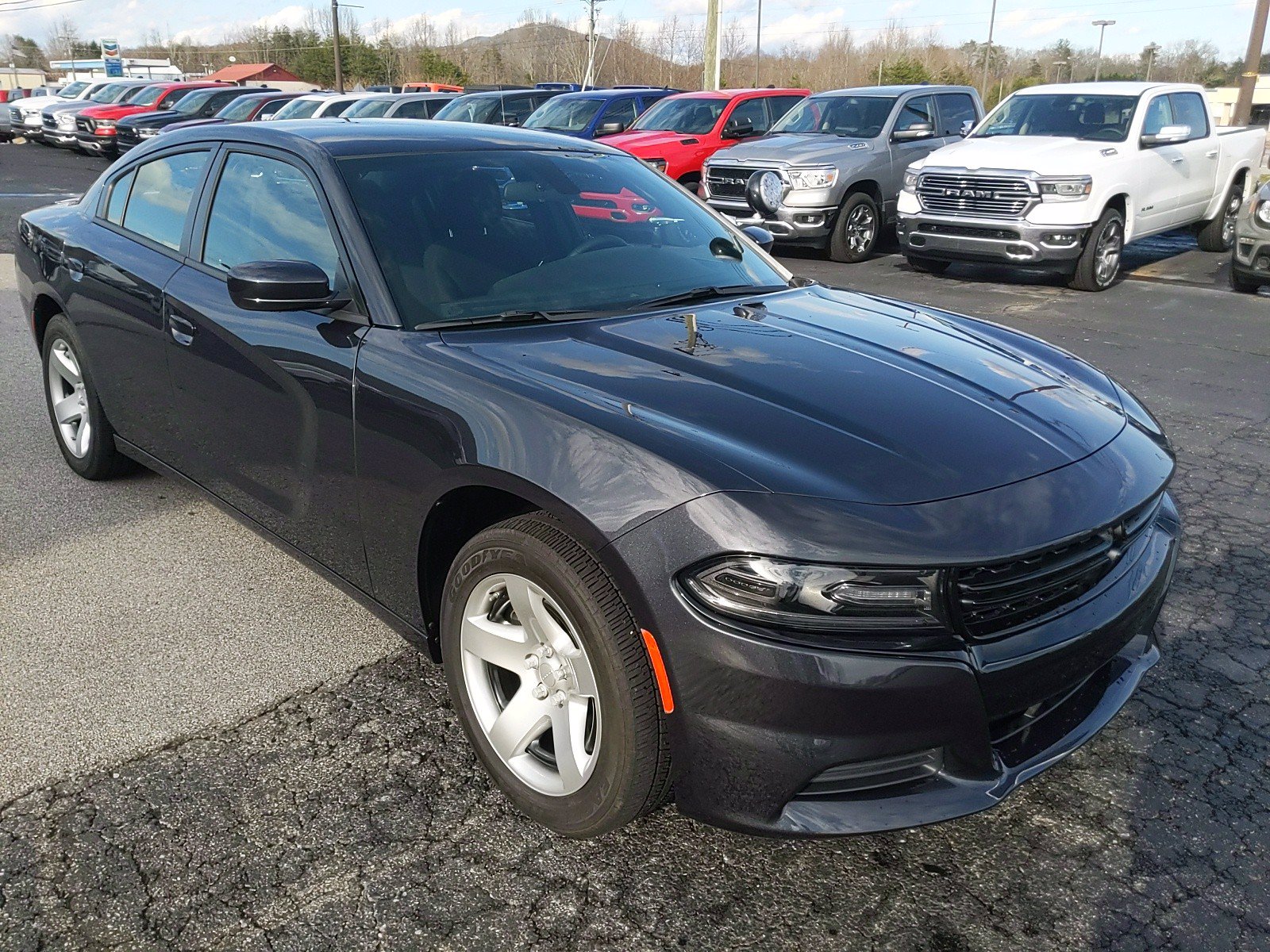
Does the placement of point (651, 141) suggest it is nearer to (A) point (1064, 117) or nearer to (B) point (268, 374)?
(A) point (1064, 117)

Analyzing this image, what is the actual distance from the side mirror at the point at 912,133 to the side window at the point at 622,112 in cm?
453

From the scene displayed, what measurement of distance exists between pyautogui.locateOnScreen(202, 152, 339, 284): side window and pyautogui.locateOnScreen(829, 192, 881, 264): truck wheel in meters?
8.92

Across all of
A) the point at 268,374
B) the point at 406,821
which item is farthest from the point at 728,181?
the point at 406,821

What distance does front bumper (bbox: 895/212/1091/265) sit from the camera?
9.84 metres

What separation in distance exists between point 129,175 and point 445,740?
293 cm

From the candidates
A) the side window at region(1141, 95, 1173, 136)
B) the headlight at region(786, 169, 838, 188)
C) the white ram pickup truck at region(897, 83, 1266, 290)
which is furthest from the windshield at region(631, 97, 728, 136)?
the side window at region(1141, 95, 1173, 136)

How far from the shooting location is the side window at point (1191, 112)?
36.8 ft

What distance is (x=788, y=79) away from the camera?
87.4m

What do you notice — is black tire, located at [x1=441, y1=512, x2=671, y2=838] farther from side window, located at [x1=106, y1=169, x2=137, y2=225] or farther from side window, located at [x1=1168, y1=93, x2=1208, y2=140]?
side window, located at [x1=1168, y1=93, x2=1208, y2=140]

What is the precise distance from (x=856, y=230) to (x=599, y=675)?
1052cm

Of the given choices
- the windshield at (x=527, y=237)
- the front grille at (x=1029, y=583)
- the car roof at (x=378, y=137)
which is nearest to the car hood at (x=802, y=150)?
the car roof at (x=378, y=137)

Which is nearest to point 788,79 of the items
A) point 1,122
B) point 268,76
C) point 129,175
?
point 268,76

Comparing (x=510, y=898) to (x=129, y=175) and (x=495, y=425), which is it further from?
(x=129, y=175)

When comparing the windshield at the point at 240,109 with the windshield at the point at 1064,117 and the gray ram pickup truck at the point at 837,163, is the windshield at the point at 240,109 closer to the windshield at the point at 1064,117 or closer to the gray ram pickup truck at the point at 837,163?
the gray ram pickup truck at the point at 837,163
